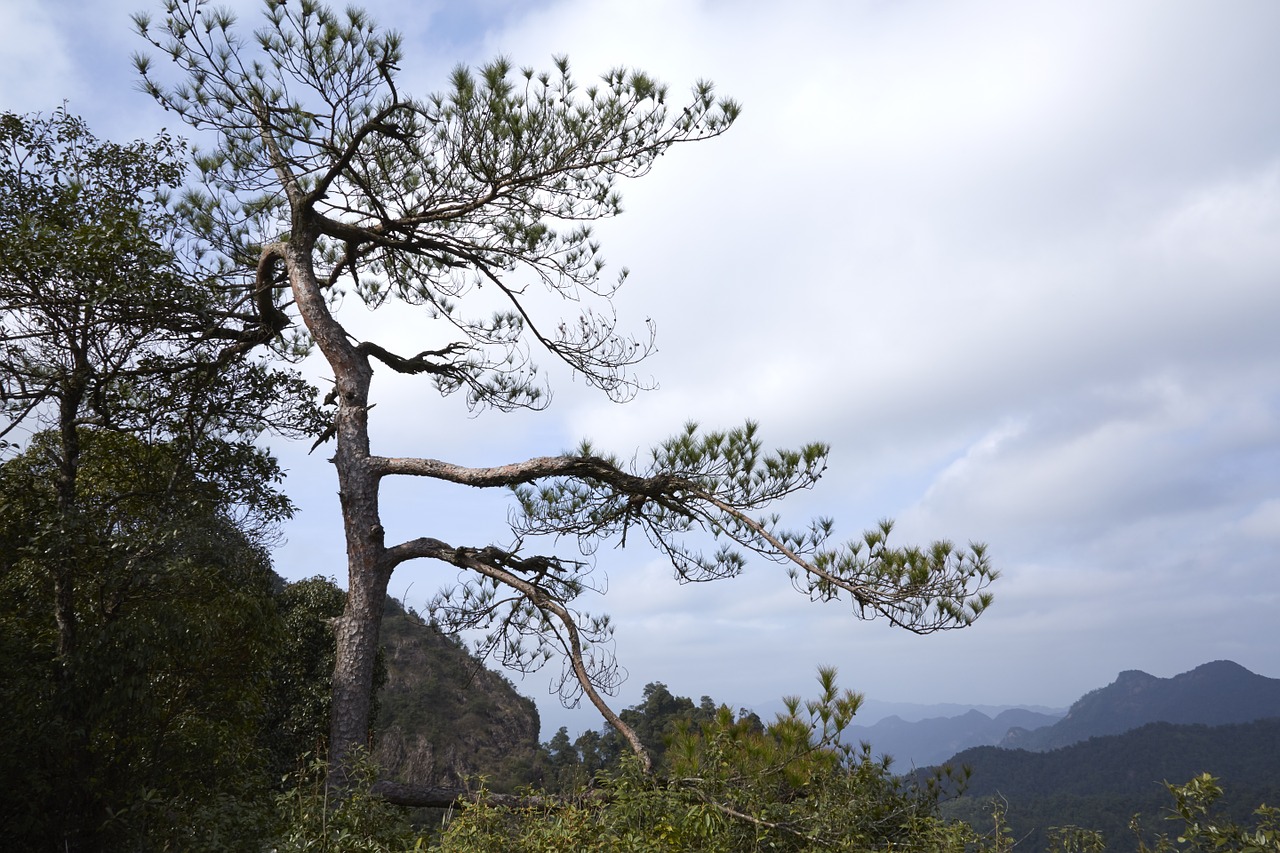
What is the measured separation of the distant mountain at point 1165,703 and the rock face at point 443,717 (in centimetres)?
8727

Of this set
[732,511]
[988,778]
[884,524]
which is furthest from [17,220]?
[988,778]

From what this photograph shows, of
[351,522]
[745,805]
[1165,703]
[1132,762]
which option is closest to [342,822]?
[745,805]

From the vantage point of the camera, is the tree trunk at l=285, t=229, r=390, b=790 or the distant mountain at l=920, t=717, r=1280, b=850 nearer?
the tree trunk at l=285, t=229, r=390, b=790

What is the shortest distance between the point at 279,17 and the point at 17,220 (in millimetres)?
2124

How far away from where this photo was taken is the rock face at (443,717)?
17.7m

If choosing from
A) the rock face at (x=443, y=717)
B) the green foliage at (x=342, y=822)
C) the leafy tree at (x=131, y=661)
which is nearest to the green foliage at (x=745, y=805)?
the green foliage at (x=342, y=822)

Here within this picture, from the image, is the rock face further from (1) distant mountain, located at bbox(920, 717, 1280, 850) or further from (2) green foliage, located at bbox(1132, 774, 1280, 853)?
(1) distant mountain, located at bbox(920, 717, 1280, 850)

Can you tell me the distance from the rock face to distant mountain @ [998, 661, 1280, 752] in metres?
87.3

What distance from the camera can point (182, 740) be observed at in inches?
171

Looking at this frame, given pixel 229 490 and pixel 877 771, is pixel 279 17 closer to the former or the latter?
pixel 229 490

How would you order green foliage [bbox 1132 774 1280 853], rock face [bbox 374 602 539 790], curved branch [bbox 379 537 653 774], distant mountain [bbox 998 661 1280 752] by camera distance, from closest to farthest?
green foliage [bbox 1132 774 1280 853] < curved branch [bbox 379 537 653 774] < rock face [bbox 374 602 539 790] < distant mountain [bbox 998 661 1280 752]

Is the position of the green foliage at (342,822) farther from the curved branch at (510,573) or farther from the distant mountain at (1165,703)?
the distant mountain at (1165,703)

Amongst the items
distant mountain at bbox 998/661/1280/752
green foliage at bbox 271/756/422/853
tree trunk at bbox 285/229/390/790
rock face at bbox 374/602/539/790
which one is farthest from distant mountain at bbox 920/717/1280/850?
green foliage at bbox 271/756/422/853

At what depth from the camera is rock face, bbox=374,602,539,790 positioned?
17703 mm
